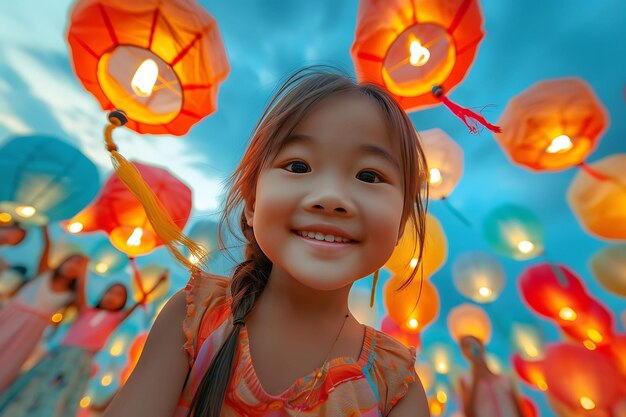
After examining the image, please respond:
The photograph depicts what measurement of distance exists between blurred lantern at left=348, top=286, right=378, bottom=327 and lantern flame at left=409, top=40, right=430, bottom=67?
180 centimetres

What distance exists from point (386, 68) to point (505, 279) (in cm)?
180

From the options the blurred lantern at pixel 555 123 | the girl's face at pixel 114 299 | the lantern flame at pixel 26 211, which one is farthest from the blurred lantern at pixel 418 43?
the girl's face at pixel 114 299

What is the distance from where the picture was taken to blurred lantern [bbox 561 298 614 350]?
1905 mm

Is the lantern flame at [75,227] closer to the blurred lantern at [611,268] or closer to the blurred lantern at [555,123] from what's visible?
the blurred lantern at [555,123]

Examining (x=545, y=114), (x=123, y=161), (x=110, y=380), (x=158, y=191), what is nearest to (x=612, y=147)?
(x=545, y=114)

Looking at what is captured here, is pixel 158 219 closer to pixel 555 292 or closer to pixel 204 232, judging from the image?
pixel 204 232

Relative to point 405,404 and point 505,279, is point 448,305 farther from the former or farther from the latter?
point 405,404

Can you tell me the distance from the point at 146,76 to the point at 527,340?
2.86m

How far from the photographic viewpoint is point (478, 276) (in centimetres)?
238

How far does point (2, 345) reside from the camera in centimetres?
183

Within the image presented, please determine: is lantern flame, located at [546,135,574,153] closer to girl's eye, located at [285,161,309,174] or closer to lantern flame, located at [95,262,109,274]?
girl's eye, located at [285,161,309,174]

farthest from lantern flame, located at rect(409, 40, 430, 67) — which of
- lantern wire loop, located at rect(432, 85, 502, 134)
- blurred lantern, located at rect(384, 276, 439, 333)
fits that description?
blurred lantern, located at rect(384, 276, 439, 333)

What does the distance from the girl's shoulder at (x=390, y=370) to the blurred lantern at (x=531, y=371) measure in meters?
2.02

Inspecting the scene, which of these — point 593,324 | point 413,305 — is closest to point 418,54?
point 413,305
